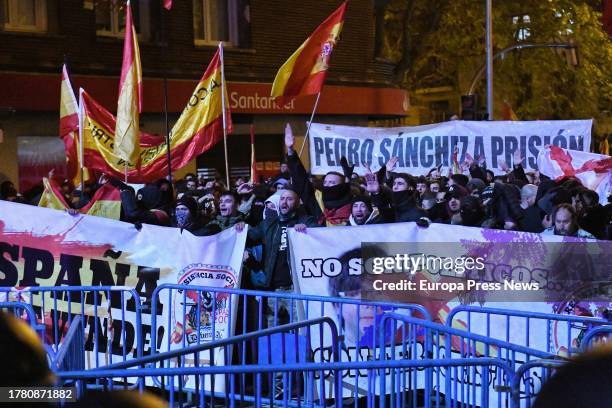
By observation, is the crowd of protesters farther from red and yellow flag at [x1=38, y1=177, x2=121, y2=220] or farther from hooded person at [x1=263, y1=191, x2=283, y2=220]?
red and yellow flag at [x1=38, y1=177, x2=121, y2=220]

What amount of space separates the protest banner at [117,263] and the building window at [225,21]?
15.6m

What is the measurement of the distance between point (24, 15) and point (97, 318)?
13993 millimetres

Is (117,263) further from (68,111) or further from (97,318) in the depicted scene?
(68,111)

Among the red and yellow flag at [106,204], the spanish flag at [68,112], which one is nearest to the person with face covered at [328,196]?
the red and yellow flag at [106,204]

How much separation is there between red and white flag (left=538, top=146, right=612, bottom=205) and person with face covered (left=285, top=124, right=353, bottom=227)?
361 centimetres

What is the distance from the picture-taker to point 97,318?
7617mm

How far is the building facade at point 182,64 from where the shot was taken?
19500mm

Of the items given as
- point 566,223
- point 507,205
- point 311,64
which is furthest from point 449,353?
point 311,64

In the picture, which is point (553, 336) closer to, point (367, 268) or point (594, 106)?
point (367, 268)

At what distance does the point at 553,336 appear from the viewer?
653 cm

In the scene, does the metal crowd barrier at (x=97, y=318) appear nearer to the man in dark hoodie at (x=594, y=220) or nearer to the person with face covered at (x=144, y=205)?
the person with face covered at (x=144, y=205)

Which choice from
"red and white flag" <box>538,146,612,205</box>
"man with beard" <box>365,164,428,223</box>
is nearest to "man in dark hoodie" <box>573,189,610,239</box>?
"man with beard" <box>365,164,428,223</box>

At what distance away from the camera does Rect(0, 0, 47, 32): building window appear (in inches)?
774

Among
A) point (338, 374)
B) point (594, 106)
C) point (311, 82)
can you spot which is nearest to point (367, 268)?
point (338, 374)
